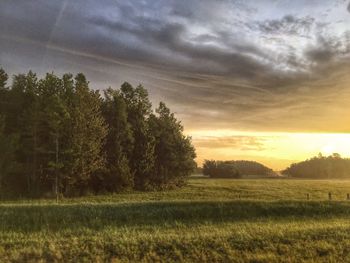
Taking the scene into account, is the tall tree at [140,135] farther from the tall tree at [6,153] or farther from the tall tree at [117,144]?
the tall tree at [6,153]

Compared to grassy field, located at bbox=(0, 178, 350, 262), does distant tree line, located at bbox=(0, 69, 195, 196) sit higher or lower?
higher

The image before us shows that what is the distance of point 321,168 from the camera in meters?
164

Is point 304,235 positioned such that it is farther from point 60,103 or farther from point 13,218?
point 60,103

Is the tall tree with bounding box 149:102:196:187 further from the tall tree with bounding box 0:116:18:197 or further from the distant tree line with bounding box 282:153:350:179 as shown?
the distant tree line with bounding box 282:153:350:179

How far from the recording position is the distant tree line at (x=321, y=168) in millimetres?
159625

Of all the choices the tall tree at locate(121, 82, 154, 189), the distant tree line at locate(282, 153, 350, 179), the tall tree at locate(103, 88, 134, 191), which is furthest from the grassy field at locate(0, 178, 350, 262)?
the distant tree line at locate(282, 153, 350, 179)

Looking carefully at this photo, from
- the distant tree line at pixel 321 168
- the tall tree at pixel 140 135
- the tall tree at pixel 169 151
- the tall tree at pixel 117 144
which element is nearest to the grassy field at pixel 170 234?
the tall tree at pixel 117 144

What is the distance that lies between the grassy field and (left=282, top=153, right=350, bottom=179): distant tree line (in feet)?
410

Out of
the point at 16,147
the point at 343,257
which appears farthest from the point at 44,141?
the point at 343,257

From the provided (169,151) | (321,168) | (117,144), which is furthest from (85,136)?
(321,168)

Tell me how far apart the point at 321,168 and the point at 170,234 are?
149m

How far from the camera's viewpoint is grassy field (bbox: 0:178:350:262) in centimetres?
2100

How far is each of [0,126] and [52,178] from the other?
9.61 meters

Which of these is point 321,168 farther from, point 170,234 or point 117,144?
point 170,234
